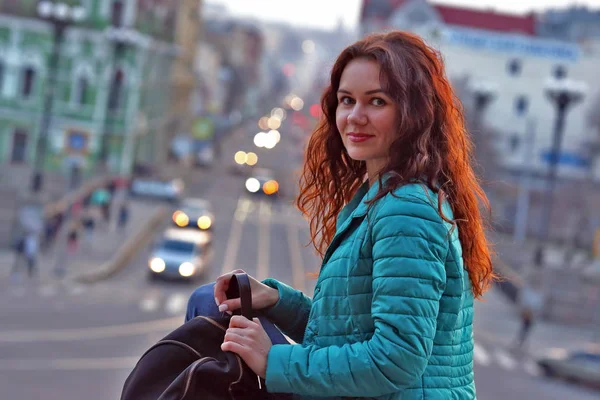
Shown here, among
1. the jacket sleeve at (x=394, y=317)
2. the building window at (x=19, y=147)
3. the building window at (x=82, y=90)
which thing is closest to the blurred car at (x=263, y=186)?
the building window at (x=82, y=90)

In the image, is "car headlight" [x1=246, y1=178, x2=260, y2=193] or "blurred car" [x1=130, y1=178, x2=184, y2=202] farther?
"car headlight" [x1=246, y1=178, x2=260, y2=193]

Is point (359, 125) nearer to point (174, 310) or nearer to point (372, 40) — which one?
point (372, 40)

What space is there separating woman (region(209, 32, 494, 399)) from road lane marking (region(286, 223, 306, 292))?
35.3m

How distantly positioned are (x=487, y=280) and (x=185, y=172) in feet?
239

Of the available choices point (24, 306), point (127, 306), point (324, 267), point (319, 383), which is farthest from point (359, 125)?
point (127, 306)

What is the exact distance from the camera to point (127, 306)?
32.6 m

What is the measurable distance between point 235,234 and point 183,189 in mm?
15548

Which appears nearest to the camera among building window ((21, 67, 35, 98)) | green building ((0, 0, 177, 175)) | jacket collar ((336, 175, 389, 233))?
jacket collar ((336, 175, 389, 233))

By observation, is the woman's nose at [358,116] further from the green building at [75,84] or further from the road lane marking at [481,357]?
the green building at [75,84]

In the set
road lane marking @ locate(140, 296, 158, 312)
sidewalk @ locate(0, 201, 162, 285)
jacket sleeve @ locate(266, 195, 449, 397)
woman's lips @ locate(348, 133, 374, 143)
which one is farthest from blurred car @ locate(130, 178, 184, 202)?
jacket sleeve @ locate(266, 195, 449, 397)

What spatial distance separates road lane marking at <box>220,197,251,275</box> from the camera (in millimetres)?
44562

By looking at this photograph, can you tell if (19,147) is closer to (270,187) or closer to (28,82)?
(28,82)

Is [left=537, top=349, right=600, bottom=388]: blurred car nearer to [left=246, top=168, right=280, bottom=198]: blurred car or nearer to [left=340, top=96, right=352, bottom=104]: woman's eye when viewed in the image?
[left=340, top=96, right=352, bottom=104]: woman's eye

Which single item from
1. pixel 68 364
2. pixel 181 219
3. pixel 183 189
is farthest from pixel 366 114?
pixel 183 189
